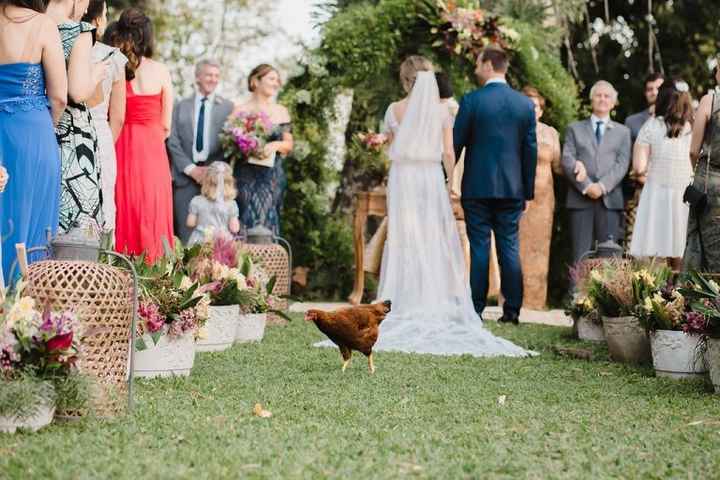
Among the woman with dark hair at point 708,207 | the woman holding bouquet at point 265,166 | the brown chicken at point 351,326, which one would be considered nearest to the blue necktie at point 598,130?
the woman holding bouquet at point 265,166

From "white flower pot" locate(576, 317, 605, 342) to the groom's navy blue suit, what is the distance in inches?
52.1

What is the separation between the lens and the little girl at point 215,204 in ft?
32.7

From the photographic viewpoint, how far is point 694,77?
57.3 ft

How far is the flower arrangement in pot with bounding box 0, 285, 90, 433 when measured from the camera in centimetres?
414

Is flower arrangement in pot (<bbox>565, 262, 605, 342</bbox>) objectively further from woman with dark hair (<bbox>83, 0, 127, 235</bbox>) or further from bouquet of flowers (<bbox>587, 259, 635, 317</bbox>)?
woman with dark hair (<bbox>83, 0, 127, 235</bbox>)

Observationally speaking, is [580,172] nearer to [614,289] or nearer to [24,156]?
[614,289]

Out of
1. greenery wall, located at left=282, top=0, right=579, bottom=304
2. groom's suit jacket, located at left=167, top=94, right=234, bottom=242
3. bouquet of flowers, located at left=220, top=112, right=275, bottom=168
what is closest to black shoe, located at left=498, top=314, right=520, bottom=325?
greenery wall, located at left=282, top=0, right=579, bottom=304

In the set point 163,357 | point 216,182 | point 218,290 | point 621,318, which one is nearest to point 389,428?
point 163,357

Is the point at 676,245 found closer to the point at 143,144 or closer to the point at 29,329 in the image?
the point at 143,144

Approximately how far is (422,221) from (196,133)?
281cm

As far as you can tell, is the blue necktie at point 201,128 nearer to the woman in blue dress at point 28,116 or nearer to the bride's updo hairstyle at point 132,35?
the bride's updo hairstyle at point 132,35

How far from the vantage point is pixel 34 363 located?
423 centimetres

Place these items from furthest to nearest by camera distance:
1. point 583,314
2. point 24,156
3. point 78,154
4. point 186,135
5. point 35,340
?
point 186,135 → point 583,314 → point 78,154 → point 24,156 → point 35,340

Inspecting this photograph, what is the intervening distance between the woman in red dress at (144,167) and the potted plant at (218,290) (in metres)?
0.93
